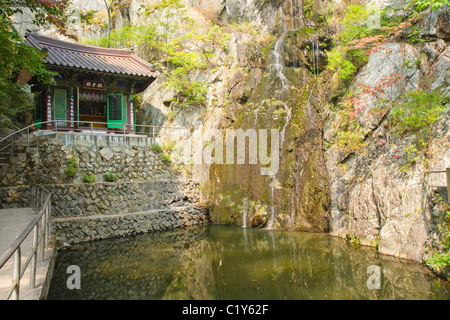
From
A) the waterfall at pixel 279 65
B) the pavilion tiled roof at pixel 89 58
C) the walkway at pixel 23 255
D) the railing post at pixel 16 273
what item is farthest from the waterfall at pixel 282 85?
the railing post at pixel 16 273

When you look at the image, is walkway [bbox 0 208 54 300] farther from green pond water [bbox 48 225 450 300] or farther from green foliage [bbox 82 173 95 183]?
green foliage [bbox 82 173 95 183]

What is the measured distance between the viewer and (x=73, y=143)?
1309 cm

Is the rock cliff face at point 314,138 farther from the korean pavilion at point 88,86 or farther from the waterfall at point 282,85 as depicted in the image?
the korean pavilion at point 88,86

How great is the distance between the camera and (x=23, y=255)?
5.73 meters

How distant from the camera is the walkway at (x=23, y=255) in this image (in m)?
4.45

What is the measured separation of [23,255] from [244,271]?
16.5ft

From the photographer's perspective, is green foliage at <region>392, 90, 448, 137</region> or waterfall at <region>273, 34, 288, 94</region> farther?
waterfall at <region>273, 34, 288, 94</region>

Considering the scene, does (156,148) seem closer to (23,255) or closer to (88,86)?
(88,86)

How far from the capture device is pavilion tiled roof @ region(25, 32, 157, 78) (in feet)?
47.5

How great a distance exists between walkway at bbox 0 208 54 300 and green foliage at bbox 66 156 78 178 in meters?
2.47

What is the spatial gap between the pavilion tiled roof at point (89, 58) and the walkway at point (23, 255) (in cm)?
801

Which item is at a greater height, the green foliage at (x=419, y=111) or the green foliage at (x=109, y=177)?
the green foliage at (x=419, y=111)

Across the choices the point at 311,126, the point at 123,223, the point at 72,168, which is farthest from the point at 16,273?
the point at 311,126

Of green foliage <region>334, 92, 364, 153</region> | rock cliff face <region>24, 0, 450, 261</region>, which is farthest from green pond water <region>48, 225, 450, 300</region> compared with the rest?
green foliage <region>334, 92, 364, 153</region>
